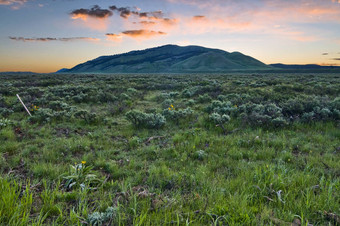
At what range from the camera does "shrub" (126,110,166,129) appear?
26.1ft

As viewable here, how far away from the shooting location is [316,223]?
2.60m

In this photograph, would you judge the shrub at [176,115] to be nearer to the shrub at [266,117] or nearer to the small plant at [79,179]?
the shrub at [266,117]

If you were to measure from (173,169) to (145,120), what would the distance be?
4006 mm

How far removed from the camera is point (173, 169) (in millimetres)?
4469

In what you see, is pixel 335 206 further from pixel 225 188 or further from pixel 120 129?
pixel 120 129

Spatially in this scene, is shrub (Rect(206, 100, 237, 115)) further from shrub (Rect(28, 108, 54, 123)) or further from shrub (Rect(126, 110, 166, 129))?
shrub (Rect(28, 108, 54, 123))

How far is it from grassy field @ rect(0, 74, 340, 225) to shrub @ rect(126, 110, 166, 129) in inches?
1.7

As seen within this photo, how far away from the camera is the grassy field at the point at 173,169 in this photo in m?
2.70

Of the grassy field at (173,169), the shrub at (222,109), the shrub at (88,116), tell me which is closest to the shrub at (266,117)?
the grassy field at (173,169)

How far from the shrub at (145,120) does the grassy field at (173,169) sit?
0.04 metres

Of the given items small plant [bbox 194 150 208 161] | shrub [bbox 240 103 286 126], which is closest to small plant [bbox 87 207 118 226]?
small plant [bbox 194 150 208 161]

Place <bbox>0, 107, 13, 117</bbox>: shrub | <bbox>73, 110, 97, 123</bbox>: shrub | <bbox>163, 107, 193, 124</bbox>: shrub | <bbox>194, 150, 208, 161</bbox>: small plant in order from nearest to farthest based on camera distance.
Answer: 1. <bbox>194, 150, 208, 161</bbox>: small plant
2. <bbox>73, 110, 97, 123</bbox>: shrub
3. <bbox>163, 107, 193, 124</bbox>: shrub
4. <bbox>0, 107, 13, 117</bbox>: shrub

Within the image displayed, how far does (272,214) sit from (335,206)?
95cm

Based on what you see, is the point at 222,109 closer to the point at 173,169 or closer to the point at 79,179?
the point at 173,169
